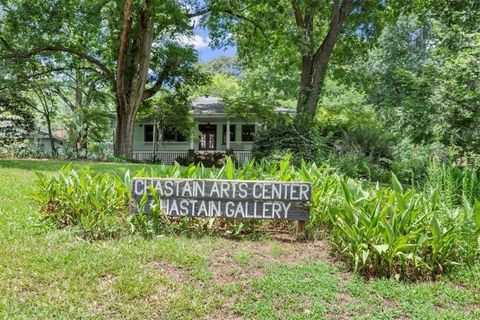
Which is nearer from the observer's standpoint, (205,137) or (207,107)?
(207,107)

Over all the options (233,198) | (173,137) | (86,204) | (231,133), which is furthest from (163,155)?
(233,198)

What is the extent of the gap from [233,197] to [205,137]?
20888mm

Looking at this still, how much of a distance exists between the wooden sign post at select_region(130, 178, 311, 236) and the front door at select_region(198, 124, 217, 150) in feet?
67.0

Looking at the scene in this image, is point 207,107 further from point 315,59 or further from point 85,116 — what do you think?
point 315,59

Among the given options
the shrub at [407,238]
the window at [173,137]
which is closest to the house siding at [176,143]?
the window at [173,137]

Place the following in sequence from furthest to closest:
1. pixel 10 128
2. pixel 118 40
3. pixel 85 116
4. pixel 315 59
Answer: pixel 10 128 < pixel 85 116 < pixel 118 40 < pixel 315 59

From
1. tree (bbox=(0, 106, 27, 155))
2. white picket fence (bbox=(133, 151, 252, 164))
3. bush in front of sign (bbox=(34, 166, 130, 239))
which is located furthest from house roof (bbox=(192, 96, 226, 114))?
bush in front of sign (bbox=(34, 166, 130, 239))

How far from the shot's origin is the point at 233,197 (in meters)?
4.03

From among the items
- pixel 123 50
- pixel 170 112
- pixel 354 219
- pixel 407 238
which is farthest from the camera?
pixel 170 112

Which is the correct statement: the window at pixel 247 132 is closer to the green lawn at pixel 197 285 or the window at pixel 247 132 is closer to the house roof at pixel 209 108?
the house roof at pixel 209 108

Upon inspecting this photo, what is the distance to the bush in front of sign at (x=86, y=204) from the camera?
13.0 ft

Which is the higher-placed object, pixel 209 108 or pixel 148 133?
pixel 209 108

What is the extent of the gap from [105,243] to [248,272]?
4.57 feet

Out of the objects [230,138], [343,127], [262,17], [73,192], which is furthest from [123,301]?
[230,138]
